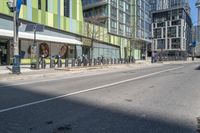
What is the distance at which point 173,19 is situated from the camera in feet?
528

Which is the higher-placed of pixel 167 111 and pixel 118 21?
pixel 118 21

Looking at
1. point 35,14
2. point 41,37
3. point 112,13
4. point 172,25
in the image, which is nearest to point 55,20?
point 35,14

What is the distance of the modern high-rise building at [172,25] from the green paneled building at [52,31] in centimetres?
10405

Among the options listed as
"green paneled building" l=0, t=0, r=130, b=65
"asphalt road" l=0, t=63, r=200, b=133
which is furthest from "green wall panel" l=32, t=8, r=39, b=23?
"asphalt road" l=0, t=63, r=200, b=133

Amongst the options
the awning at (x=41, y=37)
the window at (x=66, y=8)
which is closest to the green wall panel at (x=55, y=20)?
the awning at (x=41, y=37)

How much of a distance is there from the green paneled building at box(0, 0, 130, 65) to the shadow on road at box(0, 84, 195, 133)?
23032 millimetres

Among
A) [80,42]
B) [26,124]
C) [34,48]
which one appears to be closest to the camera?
[26,124]

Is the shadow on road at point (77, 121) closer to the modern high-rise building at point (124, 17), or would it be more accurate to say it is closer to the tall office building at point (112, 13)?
the modern high-rise building at point (124, 17)

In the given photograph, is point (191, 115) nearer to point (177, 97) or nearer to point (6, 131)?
point (177, 97)

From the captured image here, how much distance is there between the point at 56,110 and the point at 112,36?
56018 mm

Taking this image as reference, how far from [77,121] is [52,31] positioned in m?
34.6

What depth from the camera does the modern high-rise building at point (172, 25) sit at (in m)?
154

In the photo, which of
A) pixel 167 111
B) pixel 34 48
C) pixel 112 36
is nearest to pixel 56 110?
pixel 167 111

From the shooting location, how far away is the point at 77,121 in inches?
290
